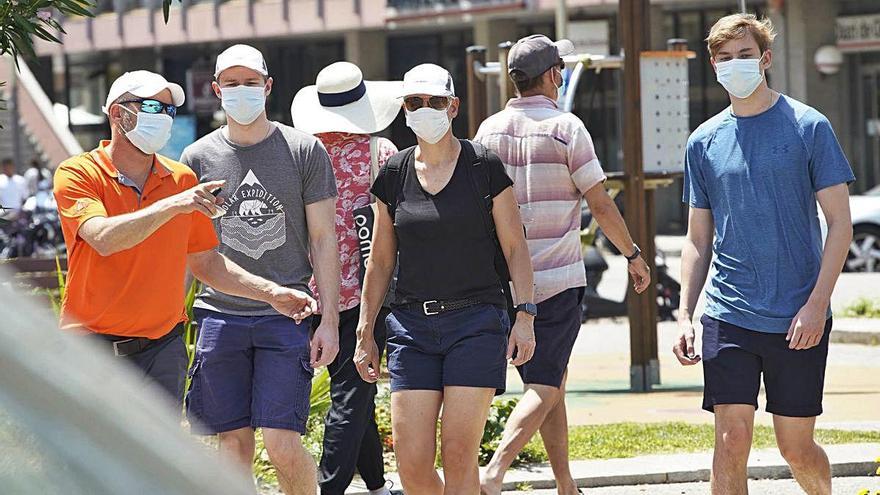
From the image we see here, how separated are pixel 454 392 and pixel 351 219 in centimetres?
124

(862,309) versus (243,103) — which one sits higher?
(243,103)

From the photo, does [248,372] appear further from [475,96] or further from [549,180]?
[475,96]

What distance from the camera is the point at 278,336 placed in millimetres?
5887

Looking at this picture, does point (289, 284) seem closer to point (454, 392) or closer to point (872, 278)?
point (454, 392)

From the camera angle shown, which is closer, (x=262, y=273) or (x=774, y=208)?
(x=774, y=208)

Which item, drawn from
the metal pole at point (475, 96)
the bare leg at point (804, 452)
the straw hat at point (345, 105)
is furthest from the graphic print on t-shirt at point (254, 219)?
the metal pole at point (475, 96)

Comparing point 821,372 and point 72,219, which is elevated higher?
point 72,219

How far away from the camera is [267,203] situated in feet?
19.5

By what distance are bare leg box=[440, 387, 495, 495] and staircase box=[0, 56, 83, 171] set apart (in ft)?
124

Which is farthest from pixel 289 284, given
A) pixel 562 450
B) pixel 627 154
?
pixel 627 154

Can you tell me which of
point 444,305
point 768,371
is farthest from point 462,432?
point 768,371

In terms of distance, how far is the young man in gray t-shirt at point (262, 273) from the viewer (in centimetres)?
583

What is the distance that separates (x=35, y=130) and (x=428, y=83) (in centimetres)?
3906

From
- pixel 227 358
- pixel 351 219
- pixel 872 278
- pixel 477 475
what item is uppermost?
pixel 351 219
